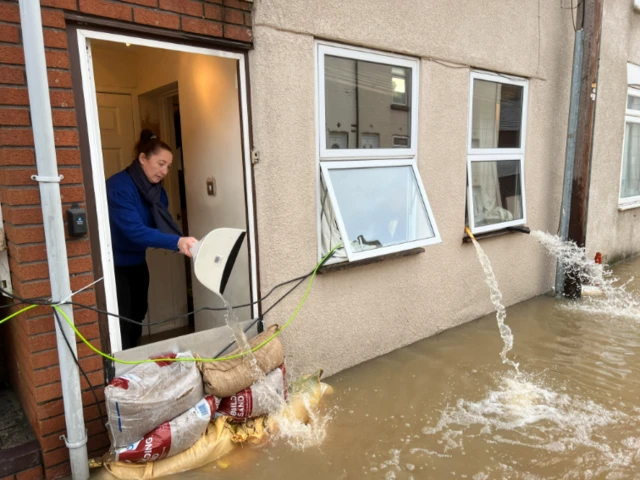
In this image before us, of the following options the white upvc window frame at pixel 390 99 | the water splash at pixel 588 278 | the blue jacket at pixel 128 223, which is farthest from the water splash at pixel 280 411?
the water splash at pixel 588 278

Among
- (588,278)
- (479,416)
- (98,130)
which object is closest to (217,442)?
(479,416)

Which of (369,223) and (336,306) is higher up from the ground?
(369,223)

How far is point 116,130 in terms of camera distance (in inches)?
162

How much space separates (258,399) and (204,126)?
1.99 metres

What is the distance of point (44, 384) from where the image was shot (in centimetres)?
240

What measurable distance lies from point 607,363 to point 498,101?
2756 millimetres

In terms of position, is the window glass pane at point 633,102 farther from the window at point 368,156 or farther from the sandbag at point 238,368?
the sandbag at point 238,368

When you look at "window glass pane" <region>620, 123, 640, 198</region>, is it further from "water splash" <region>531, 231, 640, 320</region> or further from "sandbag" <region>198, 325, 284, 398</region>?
"sandbag" <region>198, 325, 284, 398</region>

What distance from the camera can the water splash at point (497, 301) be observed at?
4266 millimetres

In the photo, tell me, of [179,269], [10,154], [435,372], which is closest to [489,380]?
[435,372]

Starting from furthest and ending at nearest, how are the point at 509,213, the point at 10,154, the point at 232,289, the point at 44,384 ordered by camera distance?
the point at 509,213, the point at 232,289, the point at 44,384, the point at 10,154

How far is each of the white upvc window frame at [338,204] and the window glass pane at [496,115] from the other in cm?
116

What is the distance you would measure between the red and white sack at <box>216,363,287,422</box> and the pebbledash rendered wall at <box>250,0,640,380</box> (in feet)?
1.28

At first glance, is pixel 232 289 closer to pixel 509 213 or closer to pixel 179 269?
pixel 179 269
